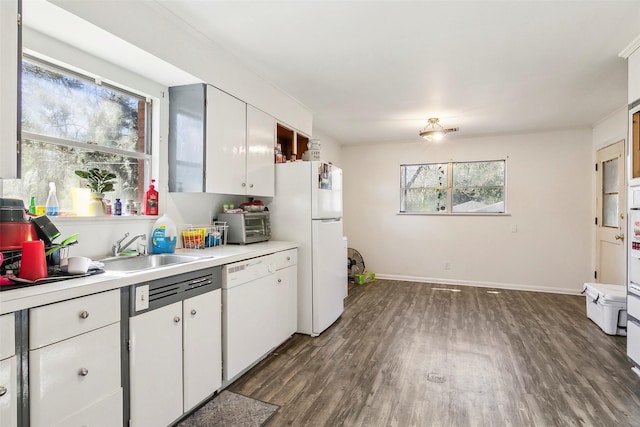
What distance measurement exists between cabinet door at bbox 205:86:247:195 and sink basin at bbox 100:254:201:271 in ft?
1.83

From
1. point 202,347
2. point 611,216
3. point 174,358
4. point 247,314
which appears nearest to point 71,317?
point 174,358

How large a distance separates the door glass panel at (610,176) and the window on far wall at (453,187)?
3.93 ft

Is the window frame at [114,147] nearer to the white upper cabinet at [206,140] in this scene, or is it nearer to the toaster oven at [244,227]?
the white upper cabinet at [206,140]

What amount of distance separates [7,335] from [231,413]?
1270 millimetres

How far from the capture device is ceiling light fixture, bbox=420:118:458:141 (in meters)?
4.07

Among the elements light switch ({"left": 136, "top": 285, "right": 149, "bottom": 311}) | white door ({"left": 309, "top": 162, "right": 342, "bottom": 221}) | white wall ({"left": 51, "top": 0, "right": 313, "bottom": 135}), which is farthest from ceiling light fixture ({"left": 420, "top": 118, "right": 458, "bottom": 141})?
light switch ({"left": 136, "top": 285, "right": 149, "bottom": 311})

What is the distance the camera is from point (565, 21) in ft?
6.97

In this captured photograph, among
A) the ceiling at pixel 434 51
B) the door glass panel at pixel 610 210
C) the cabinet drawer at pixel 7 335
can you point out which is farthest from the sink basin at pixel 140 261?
the door glass panel at pixel 610 210

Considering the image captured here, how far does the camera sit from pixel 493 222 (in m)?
5.19

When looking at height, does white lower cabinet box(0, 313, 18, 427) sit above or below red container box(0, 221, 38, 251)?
below

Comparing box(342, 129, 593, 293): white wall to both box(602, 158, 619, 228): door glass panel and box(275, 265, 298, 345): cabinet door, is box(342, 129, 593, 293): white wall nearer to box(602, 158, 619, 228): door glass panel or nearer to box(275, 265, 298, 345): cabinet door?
box(602, 158, 619, 228): door glass panel

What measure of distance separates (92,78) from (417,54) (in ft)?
7.55

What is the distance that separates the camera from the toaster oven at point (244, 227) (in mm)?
2902

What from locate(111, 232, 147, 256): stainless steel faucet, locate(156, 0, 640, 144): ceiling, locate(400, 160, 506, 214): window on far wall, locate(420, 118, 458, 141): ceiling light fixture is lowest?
locate(111, 232, 147, 256): stainless steel faucet
